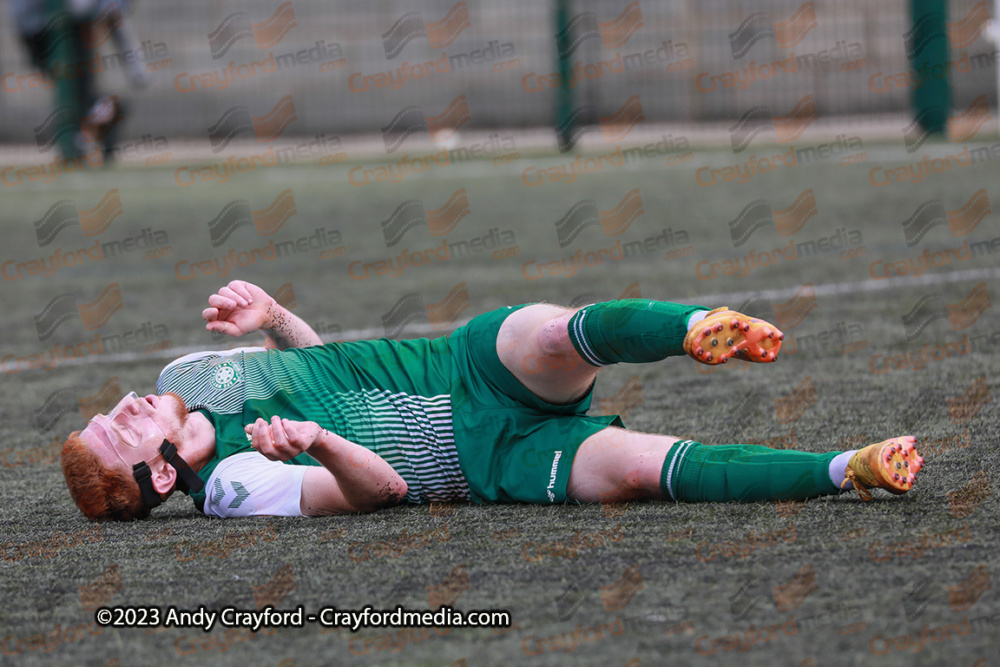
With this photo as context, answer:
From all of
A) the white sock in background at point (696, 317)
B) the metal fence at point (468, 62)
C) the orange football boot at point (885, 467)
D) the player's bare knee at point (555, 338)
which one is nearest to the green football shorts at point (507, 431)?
the player's bare knee at point (555, 338)

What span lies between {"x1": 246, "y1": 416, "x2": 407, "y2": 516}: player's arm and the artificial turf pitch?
0.17 feet

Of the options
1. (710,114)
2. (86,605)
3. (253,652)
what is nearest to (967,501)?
(253,652)

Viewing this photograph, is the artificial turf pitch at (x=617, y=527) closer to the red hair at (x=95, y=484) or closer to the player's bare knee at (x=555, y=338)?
the red hair at (x=95, y=484)

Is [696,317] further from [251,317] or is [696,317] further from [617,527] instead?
[251,317]

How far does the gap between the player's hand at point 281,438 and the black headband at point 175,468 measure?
413 mm

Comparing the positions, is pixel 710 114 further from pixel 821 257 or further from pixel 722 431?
pixel 722 431

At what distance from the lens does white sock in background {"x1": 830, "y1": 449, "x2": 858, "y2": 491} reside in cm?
242

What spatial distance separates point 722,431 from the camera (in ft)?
10.8

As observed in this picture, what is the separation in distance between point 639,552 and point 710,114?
1390 centimetres

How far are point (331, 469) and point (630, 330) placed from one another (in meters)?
0.66

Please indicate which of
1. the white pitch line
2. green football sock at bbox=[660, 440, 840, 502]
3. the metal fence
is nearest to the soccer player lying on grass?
green football sock at bbox=[660, 440, 840, 502]

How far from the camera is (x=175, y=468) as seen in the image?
2.72m

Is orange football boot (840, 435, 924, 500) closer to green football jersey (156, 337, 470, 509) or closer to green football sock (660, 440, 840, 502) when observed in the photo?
green football sock (660, 440, 840, 502)

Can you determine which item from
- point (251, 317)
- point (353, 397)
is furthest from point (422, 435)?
point (251, 317)
